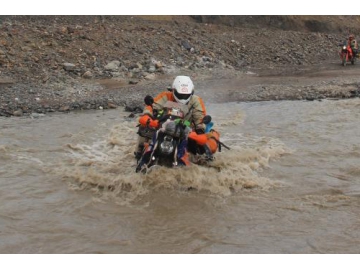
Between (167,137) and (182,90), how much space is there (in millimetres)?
1009

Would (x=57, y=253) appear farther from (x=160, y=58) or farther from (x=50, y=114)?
(x=160, y=58)

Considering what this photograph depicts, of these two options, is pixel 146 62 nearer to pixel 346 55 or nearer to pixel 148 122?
pixel 346 55

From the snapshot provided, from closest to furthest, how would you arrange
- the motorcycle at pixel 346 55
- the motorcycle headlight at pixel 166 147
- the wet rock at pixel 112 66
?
the motorcycle headlight at pixel 166 147, the wet rock at pixel 112 66, the motorcycle at pixel 346 55

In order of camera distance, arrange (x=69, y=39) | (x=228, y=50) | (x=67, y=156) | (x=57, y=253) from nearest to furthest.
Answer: (x=57, y=253), (x=67, y=156), (x=69, y=39), (x=228, y=50)

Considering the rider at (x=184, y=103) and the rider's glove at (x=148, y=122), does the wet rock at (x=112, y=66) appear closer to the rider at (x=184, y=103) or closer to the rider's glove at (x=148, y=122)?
the rider at (x=184, y=103)

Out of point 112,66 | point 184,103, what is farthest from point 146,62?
point 184,103

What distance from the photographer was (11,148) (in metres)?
9.98

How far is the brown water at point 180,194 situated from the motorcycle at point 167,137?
0.23 metres

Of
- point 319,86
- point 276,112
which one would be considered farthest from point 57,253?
point 319,86

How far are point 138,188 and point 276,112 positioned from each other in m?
7.17

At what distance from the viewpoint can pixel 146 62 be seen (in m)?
20.2

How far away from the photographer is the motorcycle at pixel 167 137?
7.32m

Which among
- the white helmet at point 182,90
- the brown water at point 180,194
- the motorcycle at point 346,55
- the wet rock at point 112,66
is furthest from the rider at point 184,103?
the motorcycle at point 346,55

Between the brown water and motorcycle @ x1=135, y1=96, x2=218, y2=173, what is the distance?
9.0 inches
